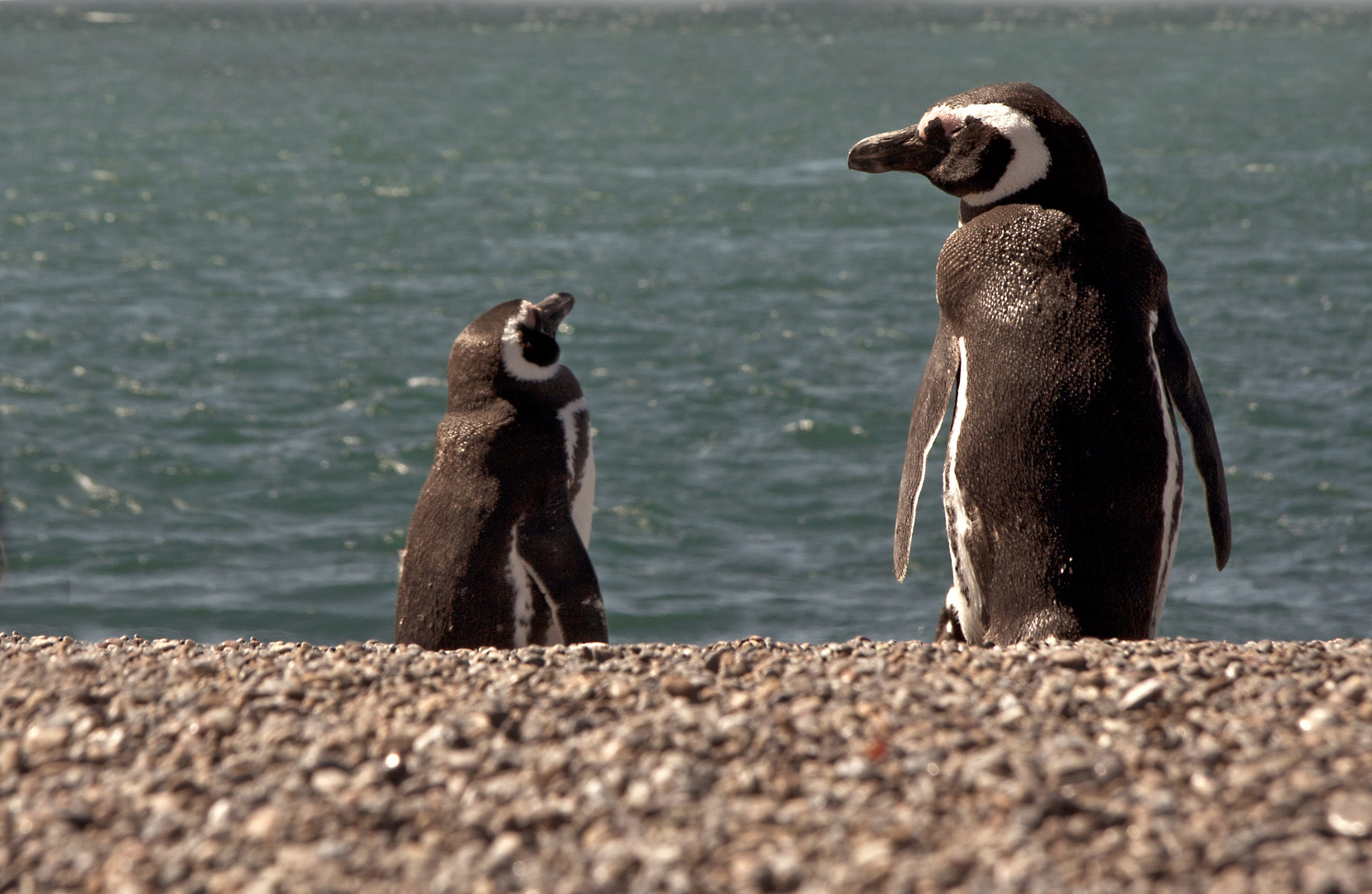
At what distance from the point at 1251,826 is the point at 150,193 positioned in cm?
2931

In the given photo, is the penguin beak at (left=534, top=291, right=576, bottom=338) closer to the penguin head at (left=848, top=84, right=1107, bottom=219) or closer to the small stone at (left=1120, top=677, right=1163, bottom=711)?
the penguin head at (left=848, top=84, right=1107, bottom=219)

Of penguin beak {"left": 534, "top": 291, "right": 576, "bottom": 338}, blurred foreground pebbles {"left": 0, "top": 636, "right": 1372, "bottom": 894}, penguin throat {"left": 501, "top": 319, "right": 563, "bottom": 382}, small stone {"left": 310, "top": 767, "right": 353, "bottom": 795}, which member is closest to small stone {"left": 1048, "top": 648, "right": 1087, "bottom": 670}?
blurred foreground pebbles {"left": 0, "top": 636, "right": 1372, "bottom": 894}

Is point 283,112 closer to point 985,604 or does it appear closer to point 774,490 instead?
point 774,490

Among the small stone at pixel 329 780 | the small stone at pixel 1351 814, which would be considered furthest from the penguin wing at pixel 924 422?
the small stone at pixel 329 780

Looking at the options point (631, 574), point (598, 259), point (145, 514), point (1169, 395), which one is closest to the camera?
point (1169, 395)

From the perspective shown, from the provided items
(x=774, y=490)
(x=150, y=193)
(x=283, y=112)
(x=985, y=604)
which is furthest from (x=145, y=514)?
(x=283, y=112)

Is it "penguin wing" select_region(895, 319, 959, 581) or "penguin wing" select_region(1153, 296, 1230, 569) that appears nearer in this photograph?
"penguin wing" select_region(1153, 296, 1230, 569)

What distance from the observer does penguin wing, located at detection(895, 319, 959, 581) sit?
491 cm

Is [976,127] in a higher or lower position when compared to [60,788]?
higher

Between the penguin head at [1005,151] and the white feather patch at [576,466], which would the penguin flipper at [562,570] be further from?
the penguin head at [1005,151]

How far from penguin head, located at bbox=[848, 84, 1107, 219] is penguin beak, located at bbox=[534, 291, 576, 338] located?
72.2 inches

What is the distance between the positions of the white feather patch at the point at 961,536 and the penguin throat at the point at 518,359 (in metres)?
1.92

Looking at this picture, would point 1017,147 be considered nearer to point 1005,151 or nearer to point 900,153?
point 1005,151

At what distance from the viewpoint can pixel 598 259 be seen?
74.5 feet
